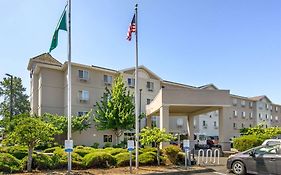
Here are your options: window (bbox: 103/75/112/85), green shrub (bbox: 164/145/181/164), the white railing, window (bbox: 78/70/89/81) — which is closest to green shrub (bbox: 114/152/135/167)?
green shrub (bbox: 164/145/181/164)

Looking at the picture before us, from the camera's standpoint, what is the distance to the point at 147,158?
625 inches

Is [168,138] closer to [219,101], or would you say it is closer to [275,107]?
[219,101]

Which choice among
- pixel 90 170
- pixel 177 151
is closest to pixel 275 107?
pixel 177 151

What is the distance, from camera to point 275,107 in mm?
76000

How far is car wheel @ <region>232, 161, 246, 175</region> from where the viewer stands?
45.6 ft

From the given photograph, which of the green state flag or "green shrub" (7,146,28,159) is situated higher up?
the green state flag

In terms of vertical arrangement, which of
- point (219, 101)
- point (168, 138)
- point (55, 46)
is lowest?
point (168, 138)

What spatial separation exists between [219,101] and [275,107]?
59.7 meters

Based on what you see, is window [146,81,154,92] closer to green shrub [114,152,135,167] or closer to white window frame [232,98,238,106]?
white window frame [232,98,238,106]

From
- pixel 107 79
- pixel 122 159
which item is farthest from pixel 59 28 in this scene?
pixel 107 79

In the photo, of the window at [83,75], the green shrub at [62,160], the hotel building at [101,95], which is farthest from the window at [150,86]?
the green shrub at [62,160]

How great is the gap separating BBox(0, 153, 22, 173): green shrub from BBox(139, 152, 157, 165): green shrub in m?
5.88

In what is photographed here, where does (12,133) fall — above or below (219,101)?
below

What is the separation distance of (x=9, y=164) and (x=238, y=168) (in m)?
10.3
